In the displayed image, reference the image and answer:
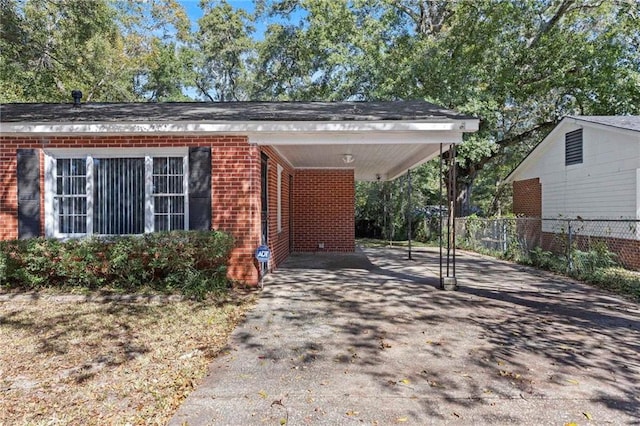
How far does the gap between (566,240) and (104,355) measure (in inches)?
405

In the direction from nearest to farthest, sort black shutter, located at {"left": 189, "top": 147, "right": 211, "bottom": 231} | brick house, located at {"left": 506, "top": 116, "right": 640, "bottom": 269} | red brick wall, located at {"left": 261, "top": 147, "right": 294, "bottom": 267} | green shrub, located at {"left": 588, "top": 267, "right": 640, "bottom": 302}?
1. green shrub, located at {"left": 588, "top": 267, "right": 640, "bottom": 302}
2. black shutter, located at {"left": 189, "top": 147, "right": 211, "bottom": 231}
3. red brick wall, located at {"left": 261, "top": 147, "right": 294, "bottom": 267}
4. brick house, located at {"left": 506, "top": 116, "right": 640, "bottom": 269}

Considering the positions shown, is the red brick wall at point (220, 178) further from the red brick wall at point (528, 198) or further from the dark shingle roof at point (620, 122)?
the red brick wall at point (528, 198)

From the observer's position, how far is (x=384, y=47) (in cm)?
1677

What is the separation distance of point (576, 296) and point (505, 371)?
12.8 ft

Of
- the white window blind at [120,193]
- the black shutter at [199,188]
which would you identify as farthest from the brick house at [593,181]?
the white window blind at [120,193]

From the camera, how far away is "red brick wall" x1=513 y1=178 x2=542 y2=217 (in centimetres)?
1490

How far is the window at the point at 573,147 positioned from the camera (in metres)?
12.3

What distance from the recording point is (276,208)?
32.5 ft

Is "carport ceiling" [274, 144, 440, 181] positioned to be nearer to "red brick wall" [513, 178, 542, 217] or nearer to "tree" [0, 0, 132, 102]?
"red brick wall" [513, 178, 542, 217]

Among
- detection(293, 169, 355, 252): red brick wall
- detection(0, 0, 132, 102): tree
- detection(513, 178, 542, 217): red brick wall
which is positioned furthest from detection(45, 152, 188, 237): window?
detection(513, 178, 542, 217): red brick wall

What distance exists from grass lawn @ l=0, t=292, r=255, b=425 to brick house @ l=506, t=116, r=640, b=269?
800cm

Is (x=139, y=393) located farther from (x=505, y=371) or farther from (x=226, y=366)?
(x=505, y=371)

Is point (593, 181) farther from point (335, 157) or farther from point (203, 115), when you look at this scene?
point (203, 115)

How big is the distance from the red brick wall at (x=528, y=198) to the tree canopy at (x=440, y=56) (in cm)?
189
